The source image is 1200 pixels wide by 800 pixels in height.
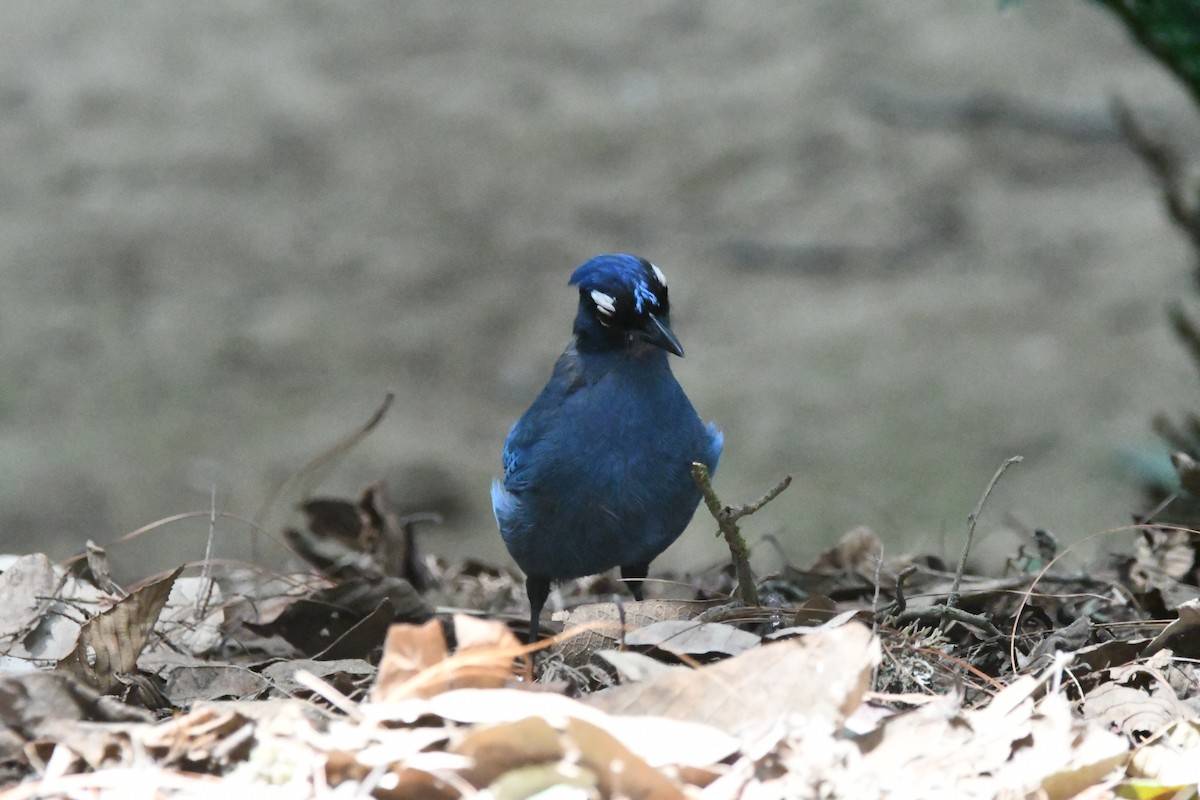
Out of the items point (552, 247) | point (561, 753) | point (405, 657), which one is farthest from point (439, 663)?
point (552, 247)

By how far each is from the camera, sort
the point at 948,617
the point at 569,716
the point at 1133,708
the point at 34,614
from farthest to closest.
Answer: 1. the point at 34,614
2. the point at 948,617
3. the point at 1133,708
4. the point at 569,716

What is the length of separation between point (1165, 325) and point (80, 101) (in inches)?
234

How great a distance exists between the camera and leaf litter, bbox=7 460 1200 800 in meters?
1.94

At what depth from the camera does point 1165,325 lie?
21.5 feet

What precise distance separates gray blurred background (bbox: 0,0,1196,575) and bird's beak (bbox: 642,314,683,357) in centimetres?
183

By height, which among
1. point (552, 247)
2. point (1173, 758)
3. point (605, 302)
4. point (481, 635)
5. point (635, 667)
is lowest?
point (552, 247)

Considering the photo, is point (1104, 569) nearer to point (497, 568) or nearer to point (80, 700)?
point (497, 568)

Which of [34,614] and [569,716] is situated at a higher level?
[569,716]

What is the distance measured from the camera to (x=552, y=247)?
7.45 metres

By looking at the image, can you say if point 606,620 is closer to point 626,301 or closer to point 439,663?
point 439,663

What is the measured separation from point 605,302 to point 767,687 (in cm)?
124

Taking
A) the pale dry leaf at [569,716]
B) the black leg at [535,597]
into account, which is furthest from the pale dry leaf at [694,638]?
the black leg at [535,597]

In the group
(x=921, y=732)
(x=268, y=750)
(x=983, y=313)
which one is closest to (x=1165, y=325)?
(x=983, y=313)

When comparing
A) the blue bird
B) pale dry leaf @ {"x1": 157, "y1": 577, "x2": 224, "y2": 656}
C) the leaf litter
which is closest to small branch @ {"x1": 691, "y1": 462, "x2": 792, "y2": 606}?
the leaf litter
